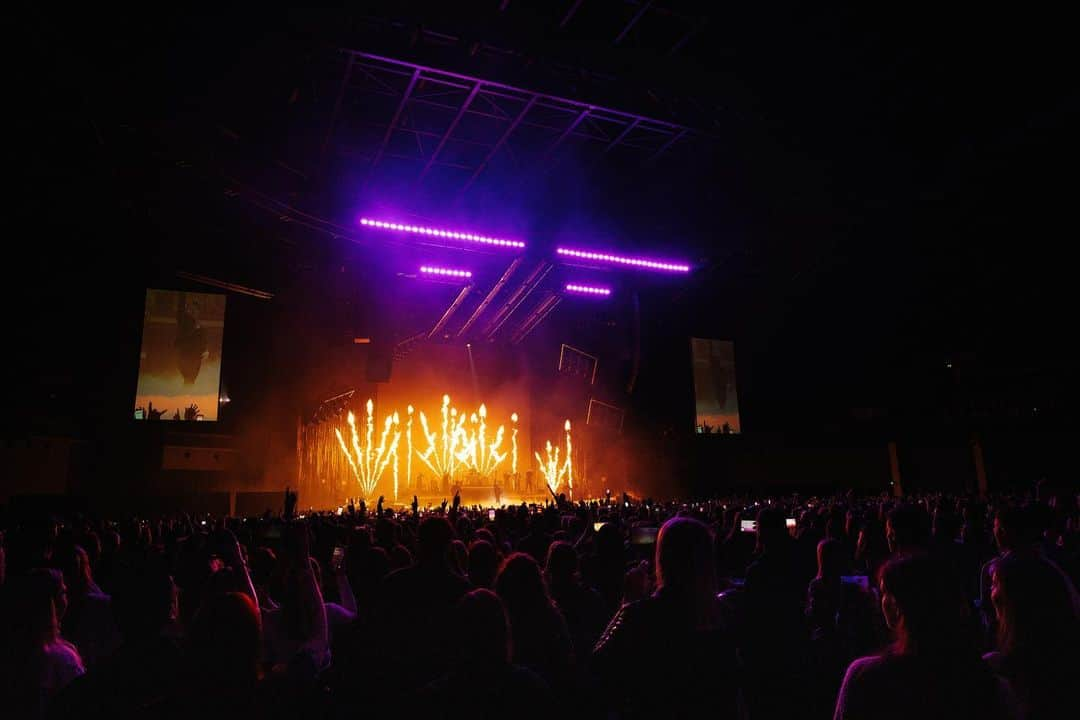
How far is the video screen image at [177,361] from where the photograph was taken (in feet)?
57.5

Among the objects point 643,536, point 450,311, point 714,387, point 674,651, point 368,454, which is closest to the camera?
point 674,651

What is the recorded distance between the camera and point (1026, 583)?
2.54 metres

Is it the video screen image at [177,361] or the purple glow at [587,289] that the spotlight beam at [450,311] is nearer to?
the purple glow at [587,289]

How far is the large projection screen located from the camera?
23562mm

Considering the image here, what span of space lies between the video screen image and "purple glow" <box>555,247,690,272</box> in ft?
33.9

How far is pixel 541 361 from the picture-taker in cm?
2633

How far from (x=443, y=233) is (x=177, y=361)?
8.75 metres

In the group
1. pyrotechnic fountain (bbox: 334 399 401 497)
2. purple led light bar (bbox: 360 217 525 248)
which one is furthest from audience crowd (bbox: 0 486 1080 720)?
pyrotechnic fountain (bbox: 334 399 401 497)

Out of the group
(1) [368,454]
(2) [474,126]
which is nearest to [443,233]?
(2) [474,126]

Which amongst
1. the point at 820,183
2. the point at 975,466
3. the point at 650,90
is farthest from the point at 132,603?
the point at 975,466

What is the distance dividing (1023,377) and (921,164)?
11154 millimetres

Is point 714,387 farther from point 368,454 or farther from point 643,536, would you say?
point 643,536

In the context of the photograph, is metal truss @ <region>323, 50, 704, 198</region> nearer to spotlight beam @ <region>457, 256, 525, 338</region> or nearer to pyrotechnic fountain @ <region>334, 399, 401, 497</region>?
spotlight beam @ <region>457, 256, 525, 338</region>

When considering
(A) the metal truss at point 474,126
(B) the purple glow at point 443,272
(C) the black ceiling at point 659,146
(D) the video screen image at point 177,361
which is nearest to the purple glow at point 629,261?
(C) the black ceiling at point 659,146
